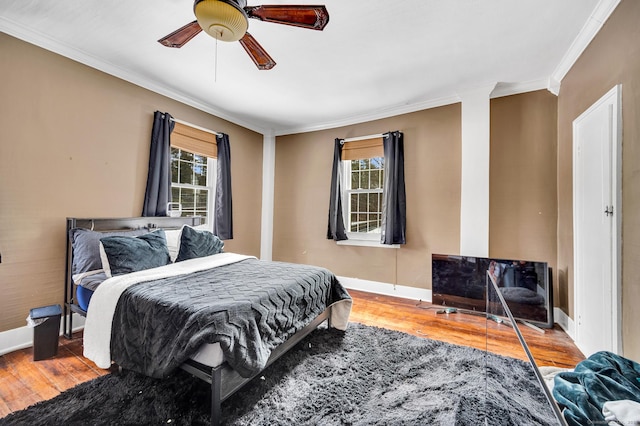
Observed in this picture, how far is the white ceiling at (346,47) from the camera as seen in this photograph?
1.96 metres

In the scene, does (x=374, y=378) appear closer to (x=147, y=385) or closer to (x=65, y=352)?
(x=147, y=385)

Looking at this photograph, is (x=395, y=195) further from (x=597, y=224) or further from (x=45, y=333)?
(x=45, y=333)

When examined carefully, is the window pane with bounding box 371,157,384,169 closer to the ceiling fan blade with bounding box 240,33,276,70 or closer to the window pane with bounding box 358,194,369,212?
the window pane with bounding box 358,194,369,212

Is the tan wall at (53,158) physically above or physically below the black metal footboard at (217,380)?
above

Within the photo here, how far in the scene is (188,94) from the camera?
3.39 m

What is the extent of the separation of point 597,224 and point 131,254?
370cm

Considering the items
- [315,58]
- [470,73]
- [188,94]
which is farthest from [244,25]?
[470,73]

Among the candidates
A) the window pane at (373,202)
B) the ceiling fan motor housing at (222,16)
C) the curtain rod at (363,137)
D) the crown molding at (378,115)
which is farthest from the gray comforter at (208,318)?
the crown molding at (378,115)

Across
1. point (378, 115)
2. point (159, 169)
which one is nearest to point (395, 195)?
point (378, 115)

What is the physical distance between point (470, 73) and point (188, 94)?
3.31m

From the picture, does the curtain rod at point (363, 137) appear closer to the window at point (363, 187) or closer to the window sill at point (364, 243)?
the window at point (363, 187)

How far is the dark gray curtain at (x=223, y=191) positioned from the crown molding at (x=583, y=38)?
155 inches

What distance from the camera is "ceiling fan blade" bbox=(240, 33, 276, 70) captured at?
186cm

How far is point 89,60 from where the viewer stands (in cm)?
256
